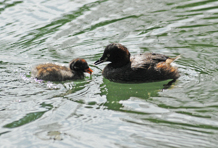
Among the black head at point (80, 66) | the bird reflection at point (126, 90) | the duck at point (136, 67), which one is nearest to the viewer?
A: the bird reflection at point (126, 90)

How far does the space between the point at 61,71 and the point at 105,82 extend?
83 centimetres

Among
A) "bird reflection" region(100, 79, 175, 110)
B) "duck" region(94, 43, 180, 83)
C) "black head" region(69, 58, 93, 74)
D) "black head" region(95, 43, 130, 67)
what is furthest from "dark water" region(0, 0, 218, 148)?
"black head" region(95, 43, 130, 67)

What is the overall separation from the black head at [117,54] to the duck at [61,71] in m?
0.45

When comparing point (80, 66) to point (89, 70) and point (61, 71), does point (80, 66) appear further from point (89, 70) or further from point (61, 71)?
point (61, 71)

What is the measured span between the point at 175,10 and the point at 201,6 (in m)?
0.71

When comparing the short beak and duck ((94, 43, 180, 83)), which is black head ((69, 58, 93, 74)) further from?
duck ((94, 43, 180, 83))

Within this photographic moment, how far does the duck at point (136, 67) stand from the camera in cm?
679

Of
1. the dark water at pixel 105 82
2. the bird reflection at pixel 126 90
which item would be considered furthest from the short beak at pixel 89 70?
the bird reflection at pixel 126 90

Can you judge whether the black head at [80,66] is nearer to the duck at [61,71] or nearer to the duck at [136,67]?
the duck at [61,71]

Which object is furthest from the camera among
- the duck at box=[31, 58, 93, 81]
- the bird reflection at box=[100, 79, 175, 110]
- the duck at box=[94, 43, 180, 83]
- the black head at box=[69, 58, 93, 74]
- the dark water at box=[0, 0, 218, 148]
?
the black head at box=[69, 58, 93, 74]

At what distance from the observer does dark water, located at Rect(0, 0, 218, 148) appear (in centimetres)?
500

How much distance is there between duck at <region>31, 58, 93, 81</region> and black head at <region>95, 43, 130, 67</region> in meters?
0.45

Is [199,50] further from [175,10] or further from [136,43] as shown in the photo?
[175,10]

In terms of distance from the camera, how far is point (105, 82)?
23.1 feet
